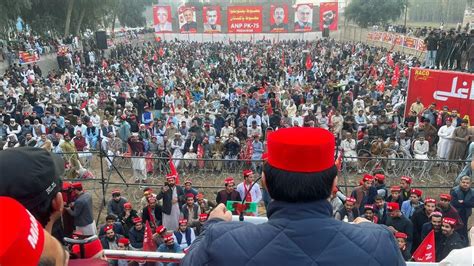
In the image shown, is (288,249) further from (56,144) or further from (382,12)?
(382,12)

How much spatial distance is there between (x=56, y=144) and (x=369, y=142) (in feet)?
26.7

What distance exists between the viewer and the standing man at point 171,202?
7.33 meters

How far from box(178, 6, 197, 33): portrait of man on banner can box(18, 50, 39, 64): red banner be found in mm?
22552

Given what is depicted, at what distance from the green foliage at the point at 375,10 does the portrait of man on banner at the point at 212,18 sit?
1691 cm

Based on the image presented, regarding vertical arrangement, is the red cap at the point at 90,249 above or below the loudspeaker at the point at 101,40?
below

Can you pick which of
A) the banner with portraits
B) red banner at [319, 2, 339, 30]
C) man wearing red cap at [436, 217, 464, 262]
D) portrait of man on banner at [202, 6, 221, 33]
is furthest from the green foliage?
man wearing red cap at [436, 217, 464, 262]

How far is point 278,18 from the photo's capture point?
4647cm

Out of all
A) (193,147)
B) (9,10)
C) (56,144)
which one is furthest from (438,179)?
(9,10)

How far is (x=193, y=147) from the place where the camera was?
447 inches

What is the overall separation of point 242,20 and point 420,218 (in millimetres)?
42323

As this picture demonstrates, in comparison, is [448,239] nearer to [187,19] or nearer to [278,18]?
[278,18]

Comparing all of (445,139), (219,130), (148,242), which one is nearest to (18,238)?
(148,242)

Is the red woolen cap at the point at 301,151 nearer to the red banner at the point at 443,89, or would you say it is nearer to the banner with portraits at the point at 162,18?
the red banner at the point at 443,89

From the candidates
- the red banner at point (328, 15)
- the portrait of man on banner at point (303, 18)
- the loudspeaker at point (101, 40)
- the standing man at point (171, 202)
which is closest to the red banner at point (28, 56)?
the loudspeaker at point (101, 40)
